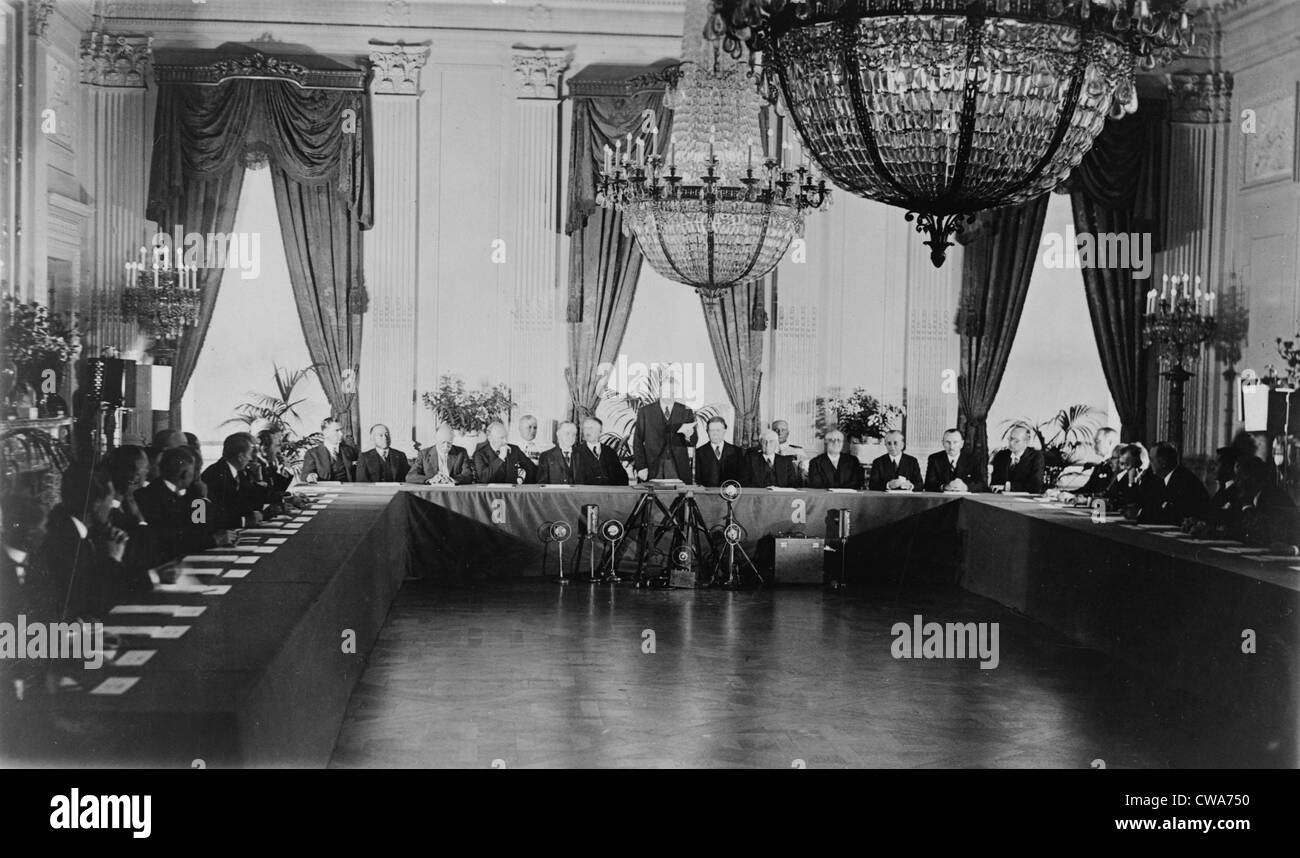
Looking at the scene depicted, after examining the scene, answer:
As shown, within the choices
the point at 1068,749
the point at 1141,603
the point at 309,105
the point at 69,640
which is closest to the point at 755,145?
the point at 1141,603

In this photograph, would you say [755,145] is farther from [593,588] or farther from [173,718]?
[173,718]

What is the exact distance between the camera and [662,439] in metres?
12.1

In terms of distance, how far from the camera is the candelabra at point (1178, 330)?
12.1 m

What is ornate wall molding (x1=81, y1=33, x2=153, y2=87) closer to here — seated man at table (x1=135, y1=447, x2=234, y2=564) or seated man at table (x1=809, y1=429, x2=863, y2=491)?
seated man at table (x1=809, y1=429, x2=863, y2=491)

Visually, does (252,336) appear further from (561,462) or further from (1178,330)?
(1178,330)

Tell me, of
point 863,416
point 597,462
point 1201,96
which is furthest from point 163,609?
point 1201,96

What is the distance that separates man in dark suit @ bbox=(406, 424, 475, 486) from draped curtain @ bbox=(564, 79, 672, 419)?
1424 mm

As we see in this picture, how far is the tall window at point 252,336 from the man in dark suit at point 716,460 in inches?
147

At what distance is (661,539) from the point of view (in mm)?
10078

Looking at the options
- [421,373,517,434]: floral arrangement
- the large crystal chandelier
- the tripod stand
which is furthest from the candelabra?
[421,373,517,434]: floral arrangement

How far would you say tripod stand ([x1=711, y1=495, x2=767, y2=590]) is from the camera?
9.74 m

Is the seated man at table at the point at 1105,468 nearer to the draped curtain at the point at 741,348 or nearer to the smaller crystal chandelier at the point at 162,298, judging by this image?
the draped curtain at the point at 741,348

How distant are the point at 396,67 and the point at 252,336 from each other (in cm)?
290

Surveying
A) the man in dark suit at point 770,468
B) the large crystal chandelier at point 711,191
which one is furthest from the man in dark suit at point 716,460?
the large crystal chandelier at point 711,191
